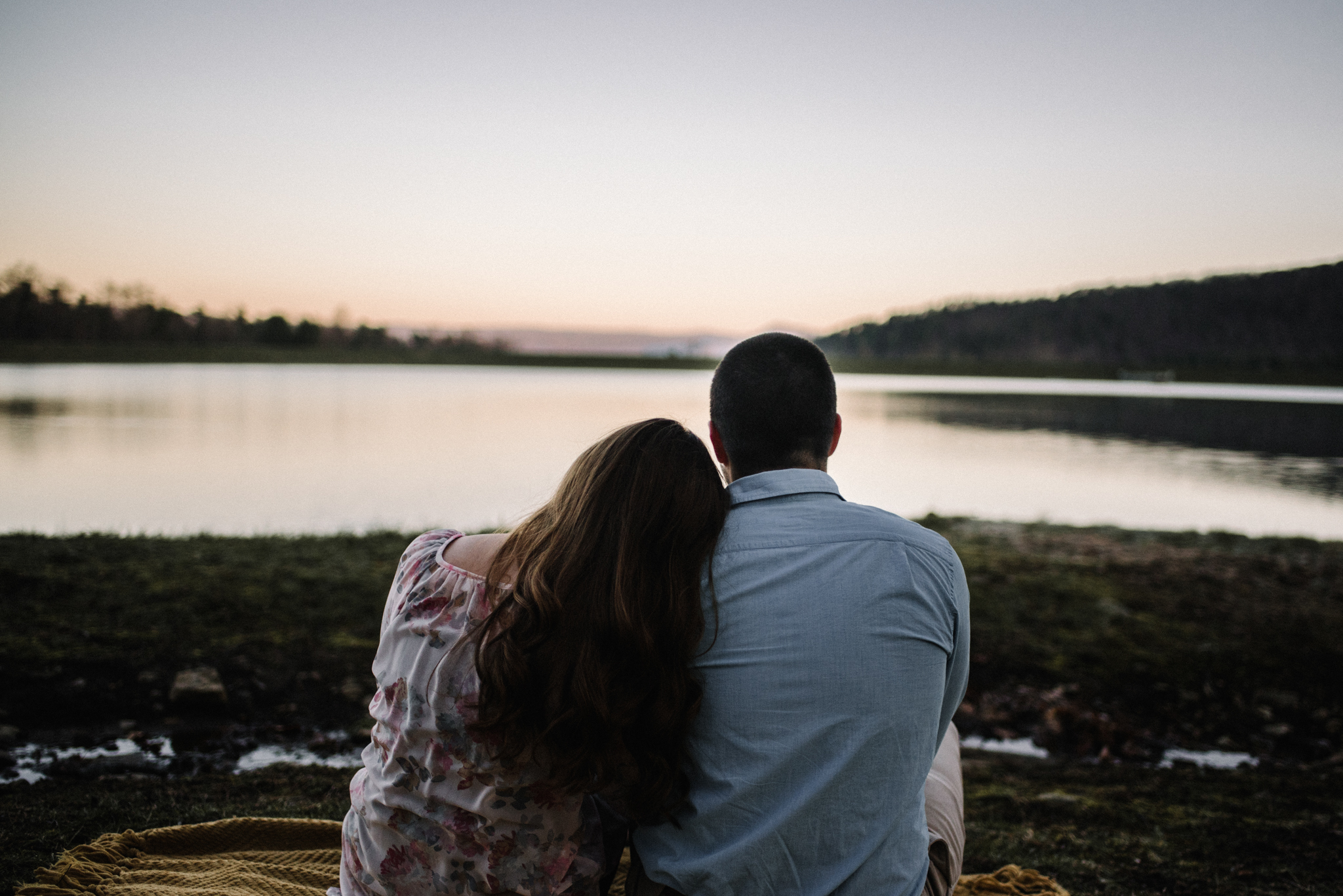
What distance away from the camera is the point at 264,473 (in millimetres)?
15117

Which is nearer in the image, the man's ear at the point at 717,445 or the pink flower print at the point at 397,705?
the pink flower print at the point at 397,705

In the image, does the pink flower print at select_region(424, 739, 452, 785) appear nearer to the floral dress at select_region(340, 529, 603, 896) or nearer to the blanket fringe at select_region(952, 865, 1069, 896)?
the floral dress at select_region(340, 529, 603, 896)

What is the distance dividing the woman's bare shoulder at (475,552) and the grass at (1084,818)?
2117 mm

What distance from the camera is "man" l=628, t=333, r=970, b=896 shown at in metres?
1.64

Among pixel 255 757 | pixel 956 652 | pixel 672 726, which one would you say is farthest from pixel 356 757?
pixel 956 652

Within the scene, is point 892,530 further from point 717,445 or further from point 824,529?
point 717,445

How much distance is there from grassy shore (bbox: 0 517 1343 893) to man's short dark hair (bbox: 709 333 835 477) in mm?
2239

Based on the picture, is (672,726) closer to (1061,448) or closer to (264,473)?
(264,473)

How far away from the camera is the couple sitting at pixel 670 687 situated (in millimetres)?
1592

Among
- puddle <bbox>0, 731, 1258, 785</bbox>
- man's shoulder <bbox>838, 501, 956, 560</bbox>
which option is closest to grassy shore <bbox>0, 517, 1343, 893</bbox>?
puddle <bbox>0, 731, 1258, 785</bbox>

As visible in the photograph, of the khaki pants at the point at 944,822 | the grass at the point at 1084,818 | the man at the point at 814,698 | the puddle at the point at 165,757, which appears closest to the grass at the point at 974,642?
the puddle at the point at 165,757

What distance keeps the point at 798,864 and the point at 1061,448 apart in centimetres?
2495

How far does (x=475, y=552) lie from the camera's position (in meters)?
1.79

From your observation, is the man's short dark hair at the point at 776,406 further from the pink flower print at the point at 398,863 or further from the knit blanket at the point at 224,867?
the knit blanket at the point at 224,867
